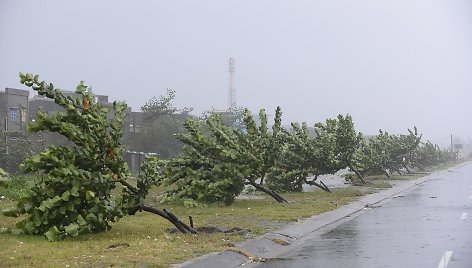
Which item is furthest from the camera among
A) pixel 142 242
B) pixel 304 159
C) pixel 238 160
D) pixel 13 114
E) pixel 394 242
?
pixel 13 114

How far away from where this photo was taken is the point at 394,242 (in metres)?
13.4

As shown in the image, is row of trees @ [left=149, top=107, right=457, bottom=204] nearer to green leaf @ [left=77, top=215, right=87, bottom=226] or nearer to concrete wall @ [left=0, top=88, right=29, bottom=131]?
green leaf @ [left=77, top=215, right=87, bottom=226]

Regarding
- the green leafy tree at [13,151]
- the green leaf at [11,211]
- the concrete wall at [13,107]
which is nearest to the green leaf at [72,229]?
the green leaf at [11,211]

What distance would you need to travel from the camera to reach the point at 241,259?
38.6 ft

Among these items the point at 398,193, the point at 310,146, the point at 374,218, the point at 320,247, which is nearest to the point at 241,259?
the point at 320,247

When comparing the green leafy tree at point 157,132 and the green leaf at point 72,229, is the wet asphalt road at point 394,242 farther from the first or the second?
the green leafy tree at point 157,132

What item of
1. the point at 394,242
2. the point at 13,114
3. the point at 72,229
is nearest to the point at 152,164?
the point at 72,229

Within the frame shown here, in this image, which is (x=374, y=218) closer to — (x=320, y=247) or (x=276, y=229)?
(x=276, y=229)

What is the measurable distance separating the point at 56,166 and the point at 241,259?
472 centimetres

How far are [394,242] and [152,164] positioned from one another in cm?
594

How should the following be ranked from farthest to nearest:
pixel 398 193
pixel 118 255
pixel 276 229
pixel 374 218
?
1. pixel 398 193
2. pixel 374 218
3. pixel 276 229
4. pixel 118 255

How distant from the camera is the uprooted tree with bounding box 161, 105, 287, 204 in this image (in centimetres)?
2155

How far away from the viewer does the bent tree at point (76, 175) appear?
13.4 m

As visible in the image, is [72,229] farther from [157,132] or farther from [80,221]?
[157,132]
